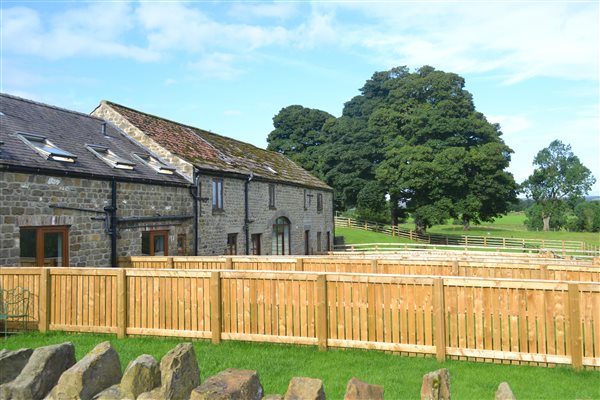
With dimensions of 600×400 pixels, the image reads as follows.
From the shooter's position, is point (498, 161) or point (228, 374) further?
point (498, 161)

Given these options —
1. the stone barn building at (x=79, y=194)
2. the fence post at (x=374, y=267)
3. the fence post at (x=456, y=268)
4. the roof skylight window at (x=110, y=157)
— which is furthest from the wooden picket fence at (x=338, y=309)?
the roof skylight window at (x=110, y=157)

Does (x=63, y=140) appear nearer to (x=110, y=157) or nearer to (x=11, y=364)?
(x=110, y=157)

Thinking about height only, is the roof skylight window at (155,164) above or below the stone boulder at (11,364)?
above

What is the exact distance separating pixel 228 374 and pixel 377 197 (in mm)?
42594

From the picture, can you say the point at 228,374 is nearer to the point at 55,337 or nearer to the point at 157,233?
the point at 55,337

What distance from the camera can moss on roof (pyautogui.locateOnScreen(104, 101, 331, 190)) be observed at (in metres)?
20.1

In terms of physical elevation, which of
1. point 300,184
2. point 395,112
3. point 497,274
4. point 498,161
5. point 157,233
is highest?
point 395,112

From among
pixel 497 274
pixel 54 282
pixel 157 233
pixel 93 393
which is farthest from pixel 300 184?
pixel 93 393

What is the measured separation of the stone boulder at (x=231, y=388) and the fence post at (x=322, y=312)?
3942 mm

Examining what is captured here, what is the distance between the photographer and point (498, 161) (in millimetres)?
40469

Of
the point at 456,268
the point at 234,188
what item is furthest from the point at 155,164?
the point at 456,268

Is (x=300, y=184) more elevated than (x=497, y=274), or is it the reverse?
(x=300, y=184)

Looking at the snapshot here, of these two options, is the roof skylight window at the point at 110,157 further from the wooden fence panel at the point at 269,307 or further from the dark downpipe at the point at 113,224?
the wooden fence panel at the point at 269,307

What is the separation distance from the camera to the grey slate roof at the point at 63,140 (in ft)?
40.1
